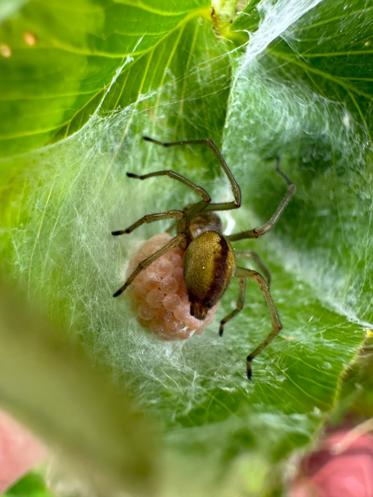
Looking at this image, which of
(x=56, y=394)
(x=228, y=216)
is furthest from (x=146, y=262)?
(x=56, y=394)

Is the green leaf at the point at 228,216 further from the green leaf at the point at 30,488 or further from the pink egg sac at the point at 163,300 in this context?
the green leaf at the point at 30,488

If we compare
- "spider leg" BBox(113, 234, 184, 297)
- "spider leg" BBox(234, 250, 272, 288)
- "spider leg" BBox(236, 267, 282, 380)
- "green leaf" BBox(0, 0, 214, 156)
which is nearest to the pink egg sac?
"spider leg" BBox(113, 234, 184, 297)

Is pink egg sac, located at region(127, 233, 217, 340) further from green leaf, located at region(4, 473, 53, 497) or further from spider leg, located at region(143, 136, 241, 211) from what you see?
green leaf, located at region(4, 473, 53, 497)

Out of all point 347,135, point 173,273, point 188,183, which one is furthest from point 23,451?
point 347,135

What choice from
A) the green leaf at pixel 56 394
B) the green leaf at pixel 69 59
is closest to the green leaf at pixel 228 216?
the green leaf at pixel 69 59

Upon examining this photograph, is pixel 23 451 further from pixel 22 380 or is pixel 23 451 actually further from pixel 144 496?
pixel 22 380

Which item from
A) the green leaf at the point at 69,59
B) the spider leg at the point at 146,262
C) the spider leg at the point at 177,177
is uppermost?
the green leaf at the point at 69,59

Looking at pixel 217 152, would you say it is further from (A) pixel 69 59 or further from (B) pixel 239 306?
(A) pixel 69 59
